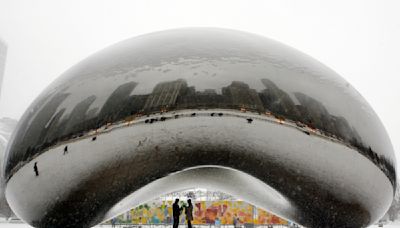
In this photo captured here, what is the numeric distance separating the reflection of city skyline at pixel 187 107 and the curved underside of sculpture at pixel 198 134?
1cm

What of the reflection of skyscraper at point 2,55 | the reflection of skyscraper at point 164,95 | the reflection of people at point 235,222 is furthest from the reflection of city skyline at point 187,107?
the reflection of skyscraper at point 2,55

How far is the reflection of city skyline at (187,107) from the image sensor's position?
501 cm

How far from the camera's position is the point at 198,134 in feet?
Result: 16.9

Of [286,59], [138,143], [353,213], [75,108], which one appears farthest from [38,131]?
[353,213]

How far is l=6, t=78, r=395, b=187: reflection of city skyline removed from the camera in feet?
16.4

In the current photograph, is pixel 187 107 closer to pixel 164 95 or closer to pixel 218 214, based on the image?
pixel 164 95

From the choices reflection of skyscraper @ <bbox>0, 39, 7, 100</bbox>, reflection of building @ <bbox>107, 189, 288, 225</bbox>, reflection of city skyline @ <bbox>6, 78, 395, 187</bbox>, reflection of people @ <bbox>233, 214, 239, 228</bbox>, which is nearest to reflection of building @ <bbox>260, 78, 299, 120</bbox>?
reflection of city skyline @ <bbox>6, 78, 395, 187</bbox>

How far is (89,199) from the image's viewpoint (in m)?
5.55

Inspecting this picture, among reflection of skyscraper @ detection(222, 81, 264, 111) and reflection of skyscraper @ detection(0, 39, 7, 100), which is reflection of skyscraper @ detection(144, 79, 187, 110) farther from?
Answer: reflection of skyscraper @ detection(0, 39, 7, 100)

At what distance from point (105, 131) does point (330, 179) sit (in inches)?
111

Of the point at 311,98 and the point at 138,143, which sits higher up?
the point at 311,98

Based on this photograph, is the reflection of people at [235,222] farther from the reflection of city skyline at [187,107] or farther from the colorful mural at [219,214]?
the reflection of city skyline at [187,107]

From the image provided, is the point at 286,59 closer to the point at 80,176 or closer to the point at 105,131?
the point at 105,131

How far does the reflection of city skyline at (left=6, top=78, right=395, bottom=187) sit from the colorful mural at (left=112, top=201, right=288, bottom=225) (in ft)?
65.4
